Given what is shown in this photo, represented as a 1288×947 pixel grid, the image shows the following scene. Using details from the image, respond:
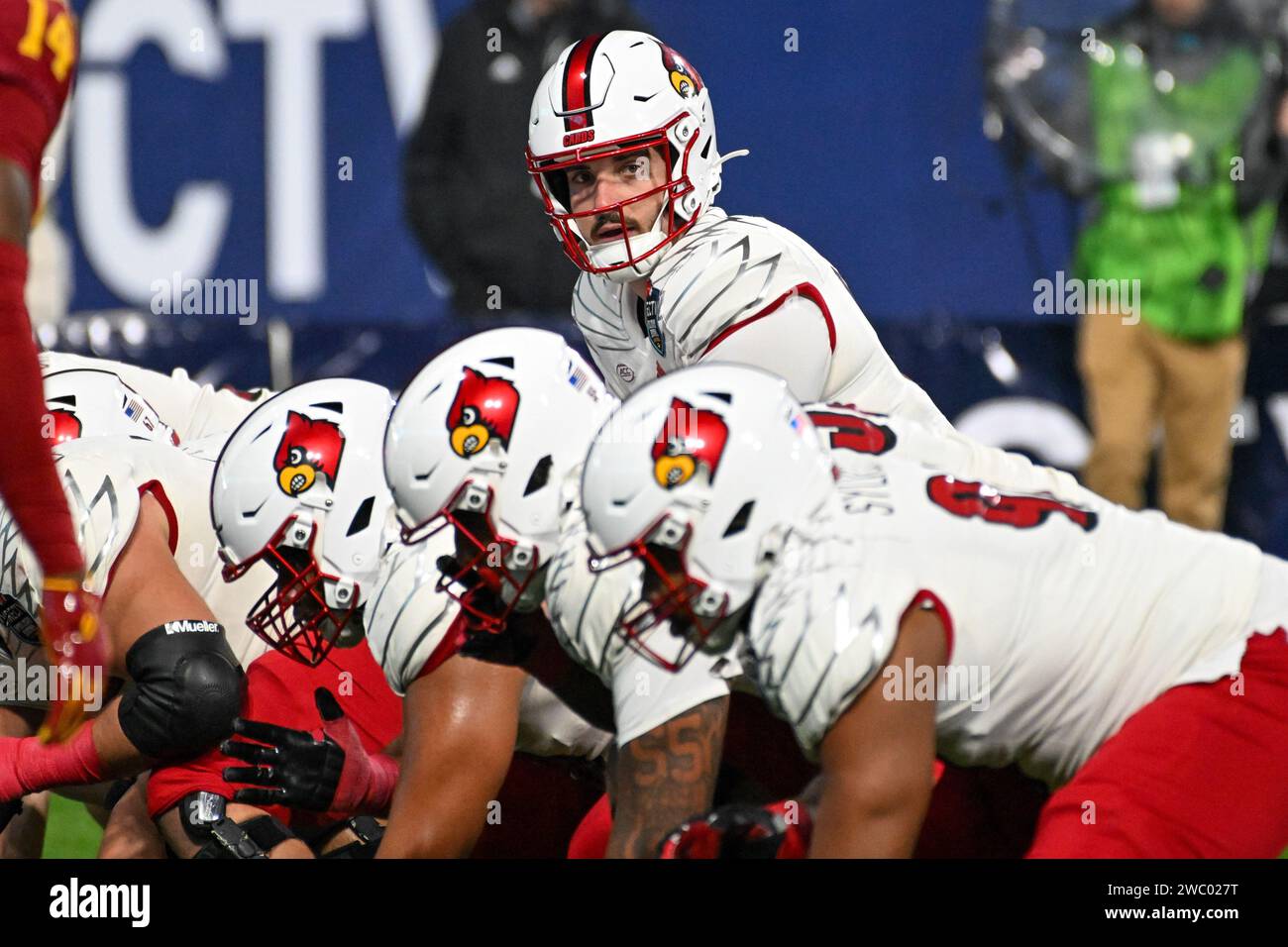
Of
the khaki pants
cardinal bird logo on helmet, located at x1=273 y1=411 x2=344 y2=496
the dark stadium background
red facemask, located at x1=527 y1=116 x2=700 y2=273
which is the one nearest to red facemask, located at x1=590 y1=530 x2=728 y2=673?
cardinal bird logo on helmet, located at x1=273 y1=411 x2=344 y2=496

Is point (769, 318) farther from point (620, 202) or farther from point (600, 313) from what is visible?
point (600, 313)

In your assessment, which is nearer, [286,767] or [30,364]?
[30,364]

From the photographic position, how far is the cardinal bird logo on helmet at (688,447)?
3133 mm

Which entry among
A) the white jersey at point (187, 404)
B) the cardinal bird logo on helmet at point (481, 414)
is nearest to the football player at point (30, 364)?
the cardinal bird logo on helmet at point (481, 414)

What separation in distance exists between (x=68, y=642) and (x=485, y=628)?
0.74m

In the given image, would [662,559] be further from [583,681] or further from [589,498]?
[583,681]

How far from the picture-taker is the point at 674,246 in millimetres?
4391

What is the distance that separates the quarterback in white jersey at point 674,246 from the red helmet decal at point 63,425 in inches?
46.4

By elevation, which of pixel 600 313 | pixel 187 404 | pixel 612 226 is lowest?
pixel 187 404

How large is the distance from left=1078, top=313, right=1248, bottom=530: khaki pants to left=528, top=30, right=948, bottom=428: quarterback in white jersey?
282 cm

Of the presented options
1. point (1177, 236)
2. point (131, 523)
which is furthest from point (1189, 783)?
point (1177, 236)

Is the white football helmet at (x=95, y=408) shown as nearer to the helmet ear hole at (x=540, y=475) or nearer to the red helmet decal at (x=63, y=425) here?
the red helmet decal at (x=63, y=425)
